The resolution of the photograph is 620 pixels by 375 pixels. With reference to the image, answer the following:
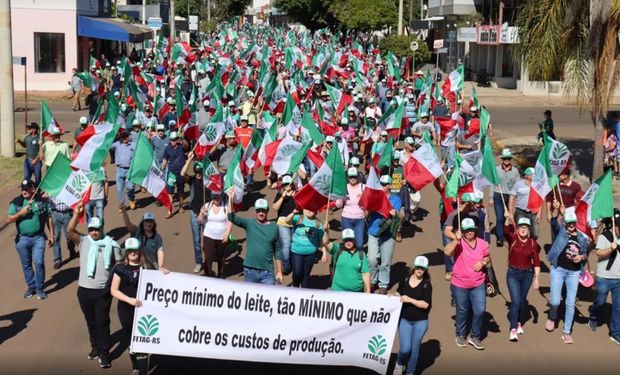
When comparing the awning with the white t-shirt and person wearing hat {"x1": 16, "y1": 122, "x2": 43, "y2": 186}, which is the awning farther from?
the white t-shirt

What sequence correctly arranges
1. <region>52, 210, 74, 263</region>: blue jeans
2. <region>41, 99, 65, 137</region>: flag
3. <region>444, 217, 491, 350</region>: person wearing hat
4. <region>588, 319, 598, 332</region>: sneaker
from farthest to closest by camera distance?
<region>41, 99, 65, 137</region>: flag → <region>52, 210, 74, 263</region>: blue jeans → <region>588, 319, 598, 332</region>: sneaker → <region>444, 217, 491, 350</region>: person wearing hat

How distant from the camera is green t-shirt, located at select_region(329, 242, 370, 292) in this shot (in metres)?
8.47

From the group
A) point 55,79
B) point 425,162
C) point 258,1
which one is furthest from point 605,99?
point 258,1

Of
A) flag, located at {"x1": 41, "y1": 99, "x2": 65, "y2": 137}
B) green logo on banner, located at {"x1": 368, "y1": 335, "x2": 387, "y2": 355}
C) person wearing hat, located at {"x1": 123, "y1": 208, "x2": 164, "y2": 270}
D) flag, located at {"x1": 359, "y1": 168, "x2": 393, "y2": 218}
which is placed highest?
flag, located at {"x1": 41, "y1": 99, "x2": 65, "y2": 137}

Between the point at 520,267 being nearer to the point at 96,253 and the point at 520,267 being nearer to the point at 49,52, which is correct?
the point at 96,253

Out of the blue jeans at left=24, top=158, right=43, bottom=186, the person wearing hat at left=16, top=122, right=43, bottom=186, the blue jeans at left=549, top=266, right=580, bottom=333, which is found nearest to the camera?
the blue jeans at left=549, top=266, right=580, bottom=333

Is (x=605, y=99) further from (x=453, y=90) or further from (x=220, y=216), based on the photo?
(x=220, y=216)

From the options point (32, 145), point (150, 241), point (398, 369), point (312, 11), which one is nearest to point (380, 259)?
point (398, 369)

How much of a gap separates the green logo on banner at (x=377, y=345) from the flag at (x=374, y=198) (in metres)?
2.79

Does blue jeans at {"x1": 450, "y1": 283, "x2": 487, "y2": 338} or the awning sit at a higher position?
the awning

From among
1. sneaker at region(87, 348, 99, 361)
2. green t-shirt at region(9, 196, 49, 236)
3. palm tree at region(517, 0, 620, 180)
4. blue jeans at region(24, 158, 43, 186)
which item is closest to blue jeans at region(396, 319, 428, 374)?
sneaker at region(87, 348, 99, 361)

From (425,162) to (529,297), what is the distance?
2399 millimetres

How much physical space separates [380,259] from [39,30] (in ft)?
93.6

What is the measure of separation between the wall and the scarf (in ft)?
93.2
